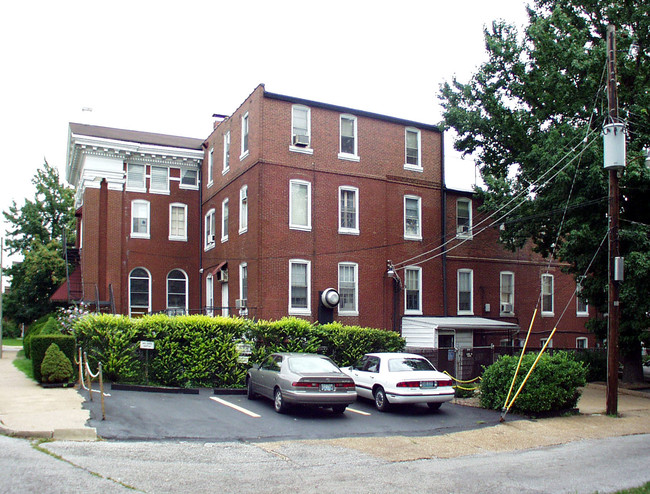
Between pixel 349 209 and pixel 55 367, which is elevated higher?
pixel 349 209

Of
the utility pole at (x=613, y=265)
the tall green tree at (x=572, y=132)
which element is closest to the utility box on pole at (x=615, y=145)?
the utility pole at (x=613, y=265)

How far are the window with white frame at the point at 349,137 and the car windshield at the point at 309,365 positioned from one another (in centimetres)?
1295

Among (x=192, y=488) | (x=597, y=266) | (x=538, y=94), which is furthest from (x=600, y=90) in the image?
(x=192, y=488)

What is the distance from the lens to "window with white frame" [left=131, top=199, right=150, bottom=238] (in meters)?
32.9

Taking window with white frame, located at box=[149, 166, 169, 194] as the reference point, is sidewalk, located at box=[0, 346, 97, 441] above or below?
below

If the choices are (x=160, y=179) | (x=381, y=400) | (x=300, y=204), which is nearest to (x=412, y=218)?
(x=300, y=204)

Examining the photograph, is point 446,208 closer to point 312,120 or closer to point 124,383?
point 312,120

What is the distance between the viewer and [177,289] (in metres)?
33.8

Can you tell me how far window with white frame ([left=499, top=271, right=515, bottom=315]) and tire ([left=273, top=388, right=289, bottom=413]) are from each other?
19.3m

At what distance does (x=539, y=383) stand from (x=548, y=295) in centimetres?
1890

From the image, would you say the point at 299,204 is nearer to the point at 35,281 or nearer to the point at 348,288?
the point at 348,288

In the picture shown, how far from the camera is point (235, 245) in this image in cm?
2797

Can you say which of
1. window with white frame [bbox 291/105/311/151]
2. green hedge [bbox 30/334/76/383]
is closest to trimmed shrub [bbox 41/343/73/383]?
green hedge [bbox 30/334/76/383]

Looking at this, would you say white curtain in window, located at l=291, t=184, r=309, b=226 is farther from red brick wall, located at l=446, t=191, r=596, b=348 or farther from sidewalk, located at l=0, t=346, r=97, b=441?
sidewalk, located at l=0, t=346, r=97, b=441
